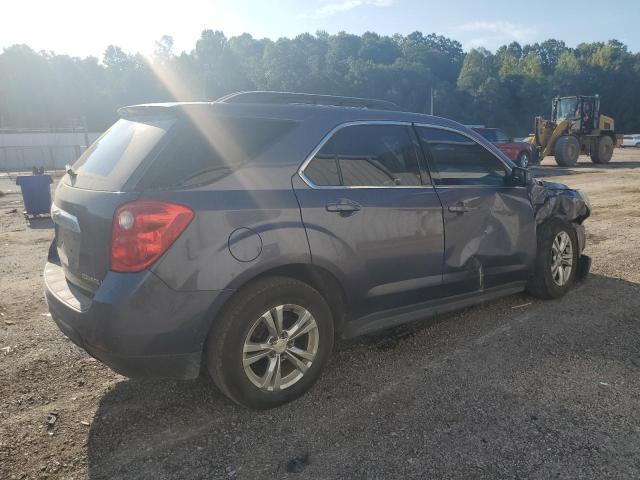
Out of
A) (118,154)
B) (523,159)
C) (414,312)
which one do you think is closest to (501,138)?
(523,159)

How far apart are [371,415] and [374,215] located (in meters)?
1.21

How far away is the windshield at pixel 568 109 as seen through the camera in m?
23.5

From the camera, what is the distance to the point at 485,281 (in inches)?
160

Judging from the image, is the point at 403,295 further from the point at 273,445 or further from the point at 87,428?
the point at 87,428

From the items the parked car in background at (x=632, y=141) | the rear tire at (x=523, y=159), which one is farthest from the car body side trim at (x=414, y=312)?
the parked car in background at (x=632, y=141)

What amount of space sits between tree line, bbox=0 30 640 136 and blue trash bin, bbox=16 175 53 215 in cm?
5912

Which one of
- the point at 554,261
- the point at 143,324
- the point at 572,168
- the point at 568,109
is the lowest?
the point at 572,168

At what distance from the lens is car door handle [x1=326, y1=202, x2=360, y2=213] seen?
310 centimetres

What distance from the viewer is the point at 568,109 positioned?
23.8 m

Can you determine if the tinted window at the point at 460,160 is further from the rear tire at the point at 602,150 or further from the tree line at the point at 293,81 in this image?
the tree line at the point at 293,81

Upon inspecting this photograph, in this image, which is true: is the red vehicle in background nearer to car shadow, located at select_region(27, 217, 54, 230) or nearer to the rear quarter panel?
car shadow, located at select_region(27, 217, 54, 230)

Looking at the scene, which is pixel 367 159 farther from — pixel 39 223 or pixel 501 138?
pixel 501 138

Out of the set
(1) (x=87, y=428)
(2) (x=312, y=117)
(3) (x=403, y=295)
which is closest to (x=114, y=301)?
(1) (x=87, y=428)

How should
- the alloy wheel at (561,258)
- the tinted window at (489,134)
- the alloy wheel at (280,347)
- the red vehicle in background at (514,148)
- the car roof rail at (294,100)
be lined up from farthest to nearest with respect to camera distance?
the tinted window at (489,134) < the red vehicle in background at (514,148) < the alloy wheel at (561,258) < the car roof rail at (294,100) < the alloy wheel at (280,347)
